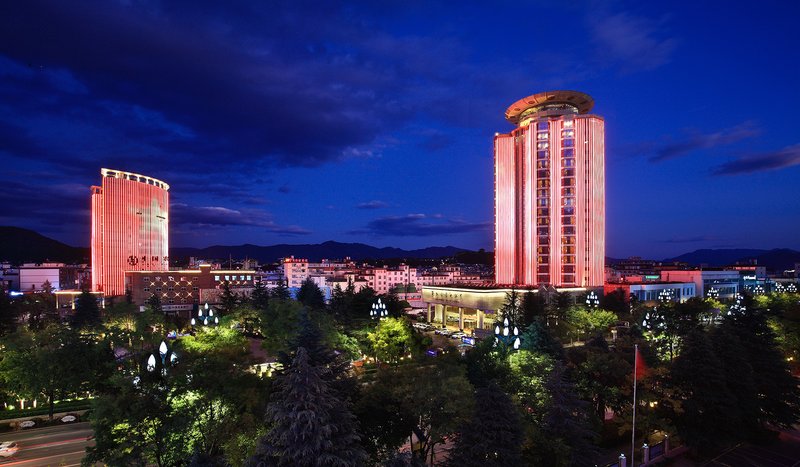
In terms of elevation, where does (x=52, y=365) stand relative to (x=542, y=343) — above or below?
below

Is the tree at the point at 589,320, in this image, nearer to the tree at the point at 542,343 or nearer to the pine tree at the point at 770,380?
the tree at the point at 542,343

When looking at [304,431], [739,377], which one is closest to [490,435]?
[304,431]

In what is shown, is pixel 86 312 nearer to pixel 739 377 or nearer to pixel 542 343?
pixel 542 343

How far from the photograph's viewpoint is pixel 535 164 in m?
94.4

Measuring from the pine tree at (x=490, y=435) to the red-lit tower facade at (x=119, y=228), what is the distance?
105518mm

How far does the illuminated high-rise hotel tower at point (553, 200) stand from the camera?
91.2 meters

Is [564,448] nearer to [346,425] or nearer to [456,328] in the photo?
[346,425]

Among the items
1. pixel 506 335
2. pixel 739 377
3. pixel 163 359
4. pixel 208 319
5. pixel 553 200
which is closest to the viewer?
pixel 163 359

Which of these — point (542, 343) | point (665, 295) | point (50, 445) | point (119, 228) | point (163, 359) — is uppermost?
point (119, 228)

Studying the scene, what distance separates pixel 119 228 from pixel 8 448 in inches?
3334

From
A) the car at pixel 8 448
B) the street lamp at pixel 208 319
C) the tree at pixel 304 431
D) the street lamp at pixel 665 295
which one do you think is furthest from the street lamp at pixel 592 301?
the car at pixel 8 448

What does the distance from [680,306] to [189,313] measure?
320ft

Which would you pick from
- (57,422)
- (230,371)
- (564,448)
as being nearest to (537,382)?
(564,448)

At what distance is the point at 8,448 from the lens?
27.1 metres
